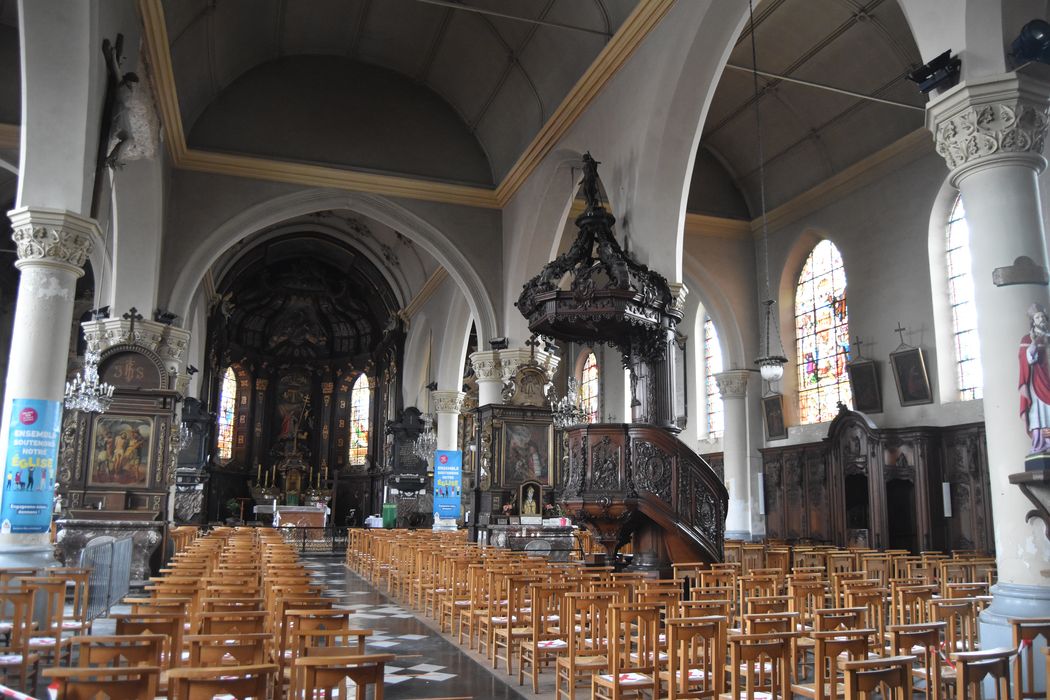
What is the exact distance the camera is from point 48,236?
9055 mm

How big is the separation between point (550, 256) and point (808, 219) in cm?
605

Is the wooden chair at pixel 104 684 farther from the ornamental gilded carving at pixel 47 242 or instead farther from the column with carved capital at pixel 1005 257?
the ornamental gilded carving at pixel 47 242

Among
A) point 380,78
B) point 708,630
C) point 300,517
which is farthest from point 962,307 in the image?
point 300,517

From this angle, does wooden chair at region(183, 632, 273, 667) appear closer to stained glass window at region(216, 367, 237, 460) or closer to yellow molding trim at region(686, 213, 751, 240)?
yellow molding trim at region(686, 213, 751, 240)

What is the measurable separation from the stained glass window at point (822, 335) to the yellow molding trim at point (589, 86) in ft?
22.8

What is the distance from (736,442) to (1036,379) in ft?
44.5

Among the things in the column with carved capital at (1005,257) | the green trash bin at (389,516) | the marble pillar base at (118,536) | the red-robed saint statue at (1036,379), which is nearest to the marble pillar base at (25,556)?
the marble pillar base at (118,536)

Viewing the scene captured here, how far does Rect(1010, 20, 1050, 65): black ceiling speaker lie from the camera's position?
6437 mm

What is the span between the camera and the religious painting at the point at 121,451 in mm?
12945

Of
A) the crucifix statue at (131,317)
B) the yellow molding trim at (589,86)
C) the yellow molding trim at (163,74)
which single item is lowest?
the crucifix statue at (131,317)

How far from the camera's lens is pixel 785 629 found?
4.79 metres

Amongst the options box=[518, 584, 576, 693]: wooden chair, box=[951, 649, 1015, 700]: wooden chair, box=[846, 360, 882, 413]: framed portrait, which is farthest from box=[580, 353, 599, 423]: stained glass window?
box=[951, 649, 1015, 700]: wooden chair

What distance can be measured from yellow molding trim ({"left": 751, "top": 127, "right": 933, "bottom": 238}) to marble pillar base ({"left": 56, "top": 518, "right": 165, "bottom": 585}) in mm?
14074

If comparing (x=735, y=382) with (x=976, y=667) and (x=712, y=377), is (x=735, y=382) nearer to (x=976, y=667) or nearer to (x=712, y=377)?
(x=712, y=377)
